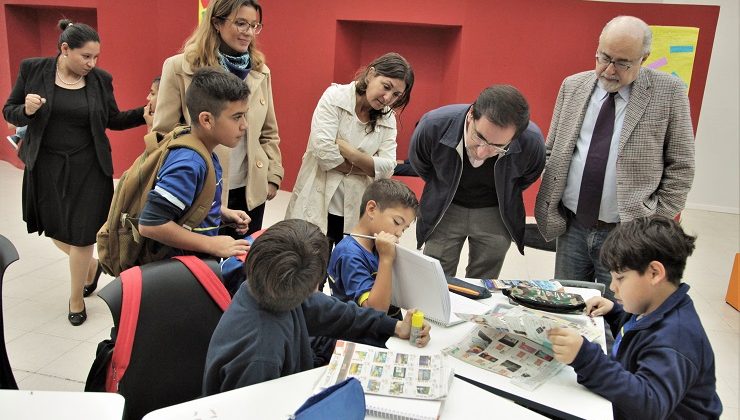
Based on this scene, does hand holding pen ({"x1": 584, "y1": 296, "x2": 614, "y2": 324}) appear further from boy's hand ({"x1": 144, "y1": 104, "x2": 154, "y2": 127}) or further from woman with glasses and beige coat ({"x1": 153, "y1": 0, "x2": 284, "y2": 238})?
boy's hand ({"x1": 144, "y1": 104, "x2": 154, "y2": 127})

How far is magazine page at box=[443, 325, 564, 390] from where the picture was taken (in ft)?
5.46

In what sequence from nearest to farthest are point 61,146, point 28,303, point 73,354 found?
point 73,354, point 61,146, point 28,303

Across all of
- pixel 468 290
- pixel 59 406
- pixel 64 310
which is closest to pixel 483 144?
pixel 468 290

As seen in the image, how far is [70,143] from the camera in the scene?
10.6ft

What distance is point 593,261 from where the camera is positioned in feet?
8.56

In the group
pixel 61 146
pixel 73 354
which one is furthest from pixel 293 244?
pixel 61 146

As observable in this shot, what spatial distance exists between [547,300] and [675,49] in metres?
4.19

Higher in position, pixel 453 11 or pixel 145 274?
pixel 453 11

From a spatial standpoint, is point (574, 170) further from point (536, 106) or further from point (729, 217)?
point (729, 217)

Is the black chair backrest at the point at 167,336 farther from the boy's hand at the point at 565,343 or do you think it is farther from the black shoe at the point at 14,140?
the black shoe at the point at 14,140

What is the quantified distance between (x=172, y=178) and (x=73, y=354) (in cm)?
162

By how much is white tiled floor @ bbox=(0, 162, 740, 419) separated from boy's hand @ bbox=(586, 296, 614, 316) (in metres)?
1.27

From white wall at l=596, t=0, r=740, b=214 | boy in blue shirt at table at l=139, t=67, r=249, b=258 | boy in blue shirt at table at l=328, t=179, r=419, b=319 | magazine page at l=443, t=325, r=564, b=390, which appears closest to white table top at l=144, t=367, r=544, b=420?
magazine page at l=443, t=325, r=564, b=390

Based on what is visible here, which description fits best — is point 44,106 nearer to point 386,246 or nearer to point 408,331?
point 386,246
